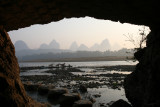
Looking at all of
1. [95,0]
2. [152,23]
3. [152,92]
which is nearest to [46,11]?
[95,0]

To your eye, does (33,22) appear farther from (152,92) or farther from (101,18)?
(152,92)

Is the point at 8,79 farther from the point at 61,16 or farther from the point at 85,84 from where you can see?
the point at 85,84

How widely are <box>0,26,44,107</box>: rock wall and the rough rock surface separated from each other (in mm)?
1021

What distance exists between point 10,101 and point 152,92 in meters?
5.57

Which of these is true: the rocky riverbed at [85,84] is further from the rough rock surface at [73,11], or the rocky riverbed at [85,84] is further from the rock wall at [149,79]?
the rough rock surface at [73,11]

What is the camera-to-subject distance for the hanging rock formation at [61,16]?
6461mm

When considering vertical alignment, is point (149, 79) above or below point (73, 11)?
below

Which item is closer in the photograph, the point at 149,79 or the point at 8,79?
the point at 8,79

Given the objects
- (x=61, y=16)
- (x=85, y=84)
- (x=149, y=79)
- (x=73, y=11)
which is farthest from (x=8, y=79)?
(x=85, y=84)

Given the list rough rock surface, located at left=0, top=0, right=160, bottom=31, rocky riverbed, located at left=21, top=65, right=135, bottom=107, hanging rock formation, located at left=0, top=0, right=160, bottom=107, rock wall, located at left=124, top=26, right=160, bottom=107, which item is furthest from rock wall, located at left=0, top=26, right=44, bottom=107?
rocky riverbed, located at left=21, top=65, right=135, bottom=107

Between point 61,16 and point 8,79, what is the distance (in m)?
3.45

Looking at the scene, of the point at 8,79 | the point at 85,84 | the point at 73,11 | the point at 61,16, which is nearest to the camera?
the point at 8,79

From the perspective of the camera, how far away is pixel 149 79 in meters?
7.74

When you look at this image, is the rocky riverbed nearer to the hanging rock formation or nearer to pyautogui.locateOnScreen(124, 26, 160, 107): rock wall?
pyautogui.locateOnScreen(124, 26, 160, 107): rock wall
